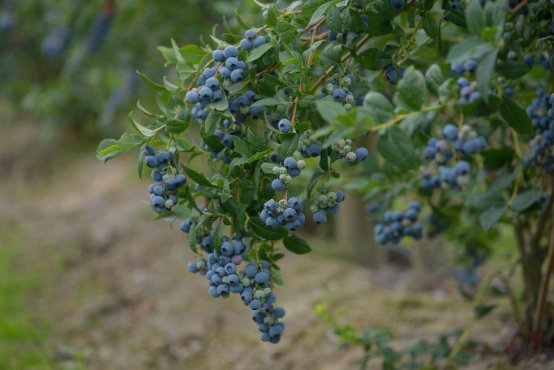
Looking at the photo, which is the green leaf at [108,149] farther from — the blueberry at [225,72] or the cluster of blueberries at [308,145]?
the cluster of blueberries at [308,145]

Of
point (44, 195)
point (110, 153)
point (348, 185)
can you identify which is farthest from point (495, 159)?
point (44, 195)

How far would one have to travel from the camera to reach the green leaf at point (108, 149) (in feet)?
4.56

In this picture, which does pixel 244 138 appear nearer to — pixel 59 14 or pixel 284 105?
pixel 284 105

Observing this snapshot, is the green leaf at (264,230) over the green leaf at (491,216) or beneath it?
over

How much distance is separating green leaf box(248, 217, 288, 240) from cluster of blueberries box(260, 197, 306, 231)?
0.08 metres

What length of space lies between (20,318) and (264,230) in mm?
2632

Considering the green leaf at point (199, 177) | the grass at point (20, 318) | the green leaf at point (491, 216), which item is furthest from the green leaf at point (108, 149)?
the grass at point (20, 318)

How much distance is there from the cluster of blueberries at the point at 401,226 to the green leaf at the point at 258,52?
0.90 meters

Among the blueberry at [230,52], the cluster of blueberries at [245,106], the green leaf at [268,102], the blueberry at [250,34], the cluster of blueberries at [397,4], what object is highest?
the blueberry at [250,34]

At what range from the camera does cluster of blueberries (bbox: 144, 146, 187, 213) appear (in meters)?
1.40

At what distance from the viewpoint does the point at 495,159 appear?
1.89 m

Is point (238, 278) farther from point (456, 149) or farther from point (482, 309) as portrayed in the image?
point (482, 309)

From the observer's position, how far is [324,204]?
1367 millimetres

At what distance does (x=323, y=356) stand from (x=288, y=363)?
0.47 ft
